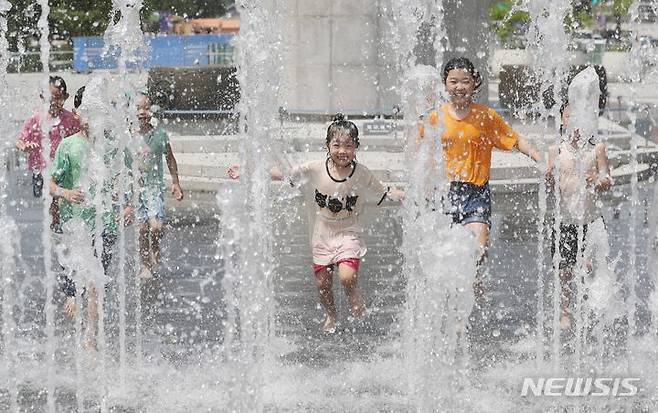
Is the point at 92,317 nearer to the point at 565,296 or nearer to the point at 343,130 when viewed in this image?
the point at 343,130

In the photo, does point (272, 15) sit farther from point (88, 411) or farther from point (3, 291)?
point (88, 411)

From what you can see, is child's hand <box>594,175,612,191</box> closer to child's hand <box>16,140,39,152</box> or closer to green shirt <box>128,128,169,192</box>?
green shirt <box>128,128,169,192</box>

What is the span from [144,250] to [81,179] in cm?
205

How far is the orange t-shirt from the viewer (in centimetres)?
688

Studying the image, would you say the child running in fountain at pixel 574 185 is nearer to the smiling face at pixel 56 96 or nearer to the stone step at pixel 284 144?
the smiling face at pixel 56 96

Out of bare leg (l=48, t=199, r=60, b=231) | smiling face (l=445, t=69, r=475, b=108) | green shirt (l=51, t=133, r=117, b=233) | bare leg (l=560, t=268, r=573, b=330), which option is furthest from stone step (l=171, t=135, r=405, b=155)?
green shirt (l=51, t=133, r=117, b=233)

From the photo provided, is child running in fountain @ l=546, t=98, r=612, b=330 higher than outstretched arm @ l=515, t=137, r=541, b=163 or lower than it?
lower

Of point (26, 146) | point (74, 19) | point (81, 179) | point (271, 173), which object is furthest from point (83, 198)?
point (74, 19)

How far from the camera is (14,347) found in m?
6.71

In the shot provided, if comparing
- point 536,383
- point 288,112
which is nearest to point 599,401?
point 536,383

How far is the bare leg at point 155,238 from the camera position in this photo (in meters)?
8.55

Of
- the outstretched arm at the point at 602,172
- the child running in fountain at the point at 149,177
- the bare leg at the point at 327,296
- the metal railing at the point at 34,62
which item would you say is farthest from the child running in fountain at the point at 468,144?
the metal railing at the point at 34,62

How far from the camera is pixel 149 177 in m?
8.46

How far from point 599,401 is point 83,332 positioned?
9.28 ft
